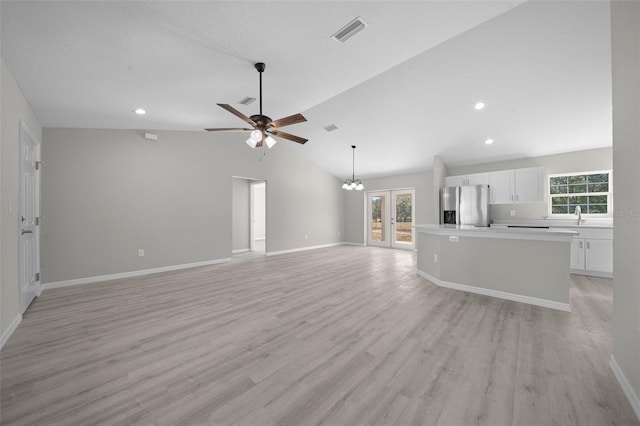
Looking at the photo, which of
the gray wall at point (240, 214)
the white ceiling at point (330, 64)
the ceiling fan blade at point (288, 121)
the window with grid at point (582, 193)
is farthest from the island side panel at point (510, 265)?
the gray wall at point (240, 214)

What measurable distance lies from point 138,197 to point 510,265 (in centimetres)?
637

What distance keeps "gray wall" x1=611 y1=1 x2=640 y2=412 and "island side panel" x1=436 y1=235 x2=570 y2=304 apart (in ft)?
4.53

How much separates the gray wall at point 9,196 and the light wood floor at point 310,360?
1.10 ft

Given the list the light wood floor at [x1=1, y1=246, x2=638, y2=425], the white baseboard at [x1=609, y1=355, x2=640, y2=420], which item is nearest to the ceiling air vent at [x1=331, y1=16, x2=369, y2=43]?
the light wood floor at [x1=1, y1=246, x2=638, y2=425]

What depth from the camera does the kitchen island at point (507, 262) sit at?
3098mm

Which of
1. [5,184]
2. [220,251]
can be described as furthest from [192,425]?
[220,251]

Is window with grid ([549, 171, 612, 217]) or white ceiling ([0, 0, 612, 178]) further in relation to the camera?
window with grid ([549, 171, 612, 217])

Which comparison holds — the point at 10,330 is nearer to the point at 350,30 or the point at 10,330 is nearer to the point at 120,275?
the point at 120,275

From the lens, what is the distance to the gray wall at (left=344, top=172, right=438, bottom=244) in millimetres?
7534

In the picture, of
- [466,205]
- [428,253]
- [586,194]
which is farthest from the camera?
[466,205]

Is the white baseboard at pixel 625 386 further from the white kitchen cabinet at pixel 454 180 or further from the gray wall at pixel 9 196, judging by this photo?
the white kitchen cabinet at pixel 454 180

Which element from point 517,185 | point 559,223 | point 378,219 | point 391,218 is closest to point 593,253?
point 559,223

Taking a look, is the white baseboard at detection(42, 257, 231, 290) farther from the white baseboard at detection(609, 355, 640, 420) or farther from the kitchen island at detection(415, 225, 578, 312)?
the white baseboard at detection(609, 355, 640, 420)

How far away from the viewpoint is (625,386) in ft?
5.37
